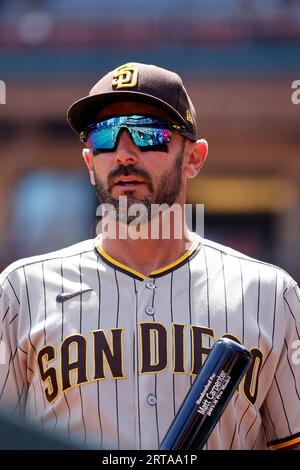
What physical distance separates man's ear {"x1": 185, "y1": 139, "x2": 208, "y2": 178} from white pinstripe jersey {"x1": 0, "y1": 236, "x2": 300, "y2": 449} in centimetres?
32

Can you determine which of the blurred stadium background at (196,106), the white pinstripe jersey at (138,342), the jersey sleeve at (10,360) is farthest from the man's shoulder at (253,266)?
the blurred stadium background at (196,106)

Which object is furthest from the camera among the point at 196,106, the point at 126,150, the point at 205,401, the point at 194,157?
the point at 196,106

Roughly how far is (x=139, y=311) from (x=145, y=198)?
340 mm

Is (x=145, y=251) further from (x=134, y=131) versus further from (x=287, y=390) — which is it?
(x=287, y=390)

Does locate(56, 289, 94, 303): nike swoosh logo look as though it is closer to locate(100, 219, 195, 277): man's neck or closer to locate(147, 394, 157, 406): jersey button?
locate(100, 219, 195, 277): man's neck

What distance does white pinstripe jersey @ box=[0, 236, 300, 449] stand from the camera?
2307 mm

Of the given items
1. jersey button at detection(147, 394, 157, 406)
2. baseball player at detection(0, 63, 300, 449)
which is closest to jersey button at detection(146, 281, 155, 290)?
baseball player at detection(0, 63, 300, 449)

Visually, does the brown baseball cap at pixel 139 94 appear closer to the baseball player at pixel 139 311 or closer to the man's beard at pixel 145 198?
the baseball player at pixel 139 311

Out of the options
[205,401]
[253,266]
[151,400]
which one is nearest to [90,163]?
[253,266]

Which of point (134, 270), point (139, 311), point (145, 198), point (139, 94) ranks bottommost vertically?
point (139, 311)

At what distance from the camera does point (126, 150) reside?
2.55 metres

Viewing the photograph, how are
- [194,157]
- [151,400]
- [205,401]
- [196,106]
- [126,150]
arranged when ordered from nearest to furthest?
[205,401] → [151,400] → [126,150] → [194,157] → [196,106]

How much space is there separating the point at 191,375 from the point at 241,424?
20 cm

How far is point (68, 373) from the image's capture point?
7.64 ft
